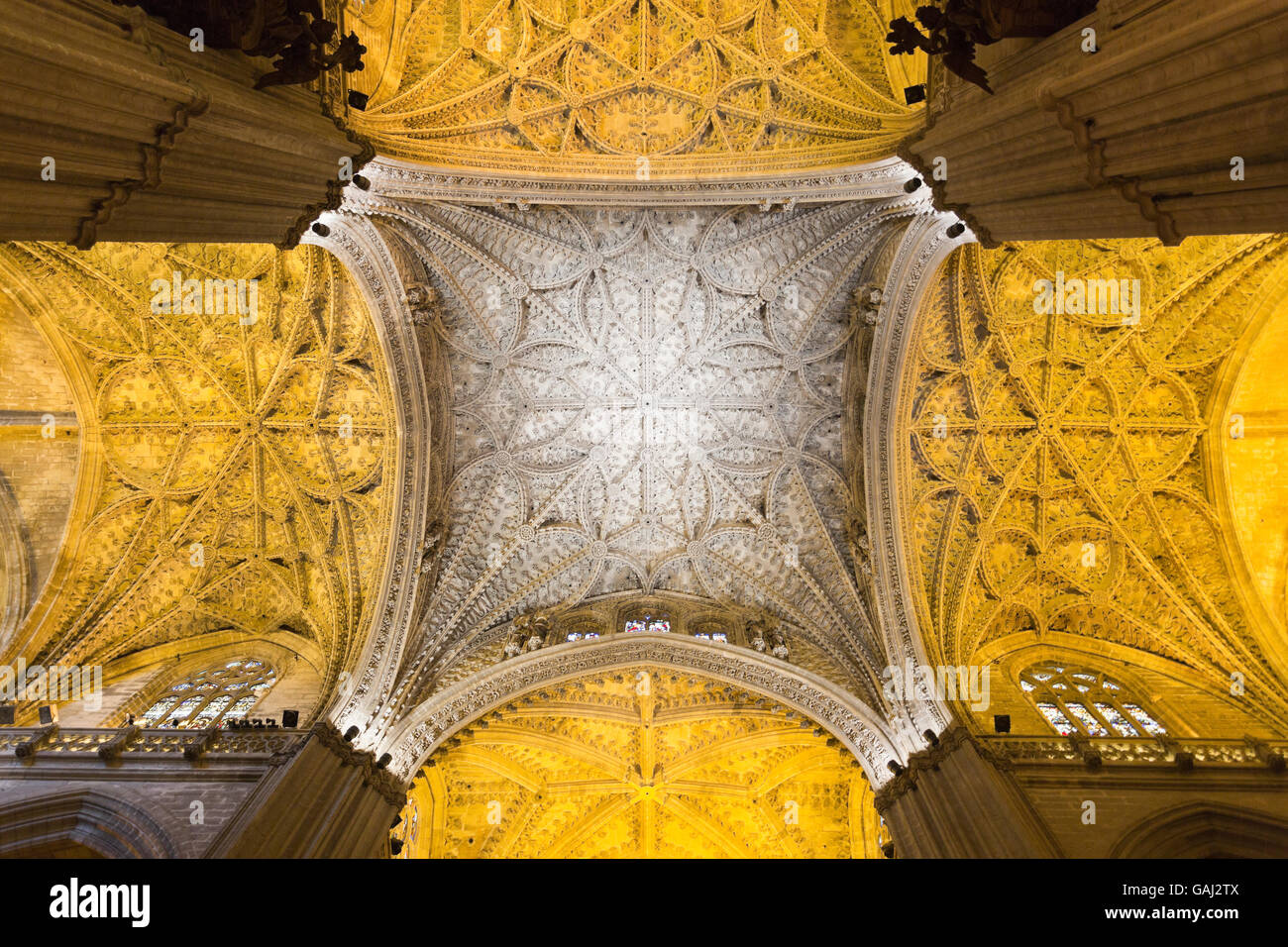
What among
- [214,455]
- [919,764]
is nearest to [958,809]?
[919,764]

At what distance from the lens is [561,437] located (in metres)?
16.1

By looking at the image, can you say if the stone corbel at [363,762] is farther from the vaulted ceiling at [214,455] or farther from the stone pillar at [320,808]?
the vaulted ceiling at [214,455]

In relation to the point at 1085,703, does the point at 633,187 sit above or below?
above

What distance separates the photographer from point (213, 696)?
1297 centimetres

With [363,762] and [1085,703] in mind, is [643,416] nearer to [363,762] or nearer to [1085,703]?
[363,762]

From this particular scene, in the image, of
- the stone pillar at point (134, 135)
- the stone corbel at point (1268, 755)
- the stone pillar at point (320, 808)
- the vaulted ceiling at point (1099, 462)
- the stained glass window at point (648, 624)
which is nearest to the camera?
the stone pillar at point (134, 135)

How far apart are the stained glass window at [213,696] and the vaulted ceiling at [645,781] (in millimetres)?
3675

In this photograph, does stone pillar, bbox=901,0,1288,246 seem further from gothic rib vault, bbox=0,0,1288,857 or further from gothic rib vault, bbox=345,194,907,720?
gothic rib vault, bbox=345,194,907,720

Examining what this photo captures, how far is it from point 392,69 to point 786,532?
1152cm

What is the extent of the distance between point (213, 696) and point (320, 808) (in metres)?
4.64

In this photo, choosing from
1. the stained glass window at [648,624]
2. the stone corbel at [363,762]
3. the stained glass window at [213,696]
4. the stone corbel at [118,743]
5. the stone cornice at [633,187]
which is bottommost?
the stone corbel at [363,762]

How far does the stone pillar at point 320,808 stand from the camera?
9.05 metres

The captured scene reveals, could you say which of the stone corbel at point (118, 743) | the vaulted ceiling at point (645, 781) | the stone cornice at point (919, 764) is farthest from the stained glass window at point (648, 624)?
the stone corbel at point (118, 743)

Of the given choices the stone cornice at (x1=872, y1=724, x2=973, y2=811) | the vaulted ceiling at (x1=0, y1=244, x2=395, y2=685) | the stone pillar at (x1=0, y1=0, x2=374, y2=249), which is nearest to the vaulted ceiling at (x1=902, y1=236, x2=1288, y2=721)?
the stone cornice at (x1=872, y1=724, x2=973, y2=811)
